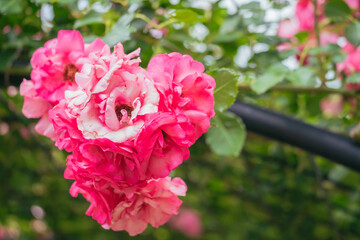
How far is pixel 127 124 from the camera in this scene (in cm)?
36

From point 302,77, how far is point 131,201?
416 mm

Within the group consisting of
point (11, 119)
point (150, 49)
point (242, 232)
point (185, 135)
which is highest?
point (185, 135)

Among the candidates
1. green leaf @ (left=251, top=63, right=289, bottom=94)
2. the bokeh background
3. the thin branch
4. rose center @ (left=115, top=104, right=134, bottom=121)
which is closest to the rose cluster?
rose center @ (left=115, top=104, right=134, bottom=121)

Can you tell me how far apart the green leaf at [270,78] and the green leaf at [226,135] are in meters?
0.07

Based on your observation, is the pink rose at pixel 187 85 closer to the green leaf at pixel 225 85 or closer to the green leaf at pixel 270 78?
the green leaf at pixel 225 85

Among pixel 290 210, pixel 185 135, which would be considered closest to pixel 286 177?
pixel 290 210

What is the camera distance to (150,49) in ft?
2.26

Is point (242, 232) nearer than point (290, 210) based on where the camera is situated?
No

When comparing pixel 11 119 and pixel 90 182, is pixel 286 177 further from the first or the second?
pixel 90 182

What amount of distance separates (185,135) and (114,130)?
2.6 inches

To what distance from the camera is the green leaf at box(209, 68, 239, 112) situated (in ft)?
1.47

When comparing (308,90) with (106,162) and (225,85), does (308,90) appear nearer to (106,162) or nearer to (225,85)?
(225,85)

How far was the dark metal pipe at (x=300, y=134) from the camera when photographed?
660 mm

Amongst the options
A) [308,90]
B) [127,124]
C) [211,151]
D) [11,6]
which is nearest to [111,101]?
[127,124]
